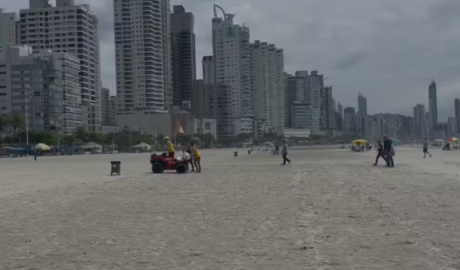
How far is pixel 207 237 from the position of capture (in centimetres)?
777

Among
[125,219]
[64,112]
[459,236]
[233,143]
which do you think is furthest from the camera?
[233,143]

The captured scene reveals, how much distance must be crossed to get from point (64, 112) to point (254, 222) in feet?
454

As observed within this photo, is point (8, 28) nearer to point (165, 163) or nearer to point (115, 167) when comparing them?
point (115, 167)

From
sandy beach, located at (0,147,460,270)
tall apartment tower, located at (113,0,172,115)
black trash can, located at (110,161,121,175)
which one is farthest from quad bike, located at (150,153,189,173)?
tall apartment tower, located at (113,0,172,115)

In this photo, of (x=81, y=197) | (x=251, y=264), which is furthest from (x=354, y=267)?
(x=81, y=197)

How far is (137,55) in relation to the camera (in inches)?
6890

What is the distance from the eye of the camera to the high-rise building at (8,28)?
7057 inches

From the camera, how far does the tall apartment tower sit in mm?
175125

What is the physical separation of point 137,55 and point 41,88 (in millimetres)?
49018

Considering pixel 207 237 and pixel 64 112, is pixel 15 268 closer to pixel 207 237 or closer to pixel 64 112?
pixel 207 237

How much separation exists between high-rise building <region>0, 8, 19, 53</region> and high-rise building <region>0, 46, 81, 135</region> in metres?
42.1

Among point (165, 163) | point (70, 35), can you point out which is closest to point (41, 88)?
point (70, 35)

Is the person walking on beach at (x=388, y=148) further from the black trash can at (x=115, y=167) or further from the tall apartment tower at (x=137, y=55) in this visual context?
the tall apartment tower at (x=137, y=55)

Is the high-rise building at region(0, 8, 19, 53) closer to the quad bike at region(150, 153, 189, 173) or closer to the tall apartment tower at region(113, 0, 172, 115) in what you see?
the tall apartment tower at region(113, 0, 172, 115)
